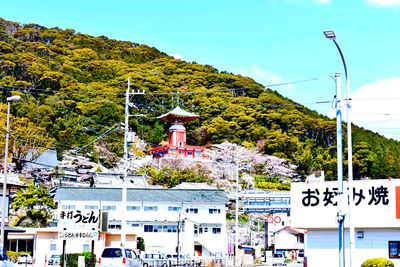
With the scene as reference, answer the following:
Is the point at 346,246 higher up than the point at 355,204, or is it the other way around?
the point at 355,204

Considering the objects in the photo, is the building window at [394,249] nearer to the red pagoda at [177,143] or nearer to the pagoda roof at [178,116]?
the red pagoda at [177,143]

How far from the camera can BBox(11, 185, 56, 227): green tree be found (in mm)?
47219

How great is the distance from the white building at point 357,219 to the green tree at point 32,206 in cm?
2863

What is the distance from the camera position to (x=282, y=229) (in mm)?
65062

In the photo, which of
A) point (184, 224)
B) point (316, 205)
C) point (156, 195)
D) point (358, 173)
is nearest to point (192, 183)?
point (156, 195)

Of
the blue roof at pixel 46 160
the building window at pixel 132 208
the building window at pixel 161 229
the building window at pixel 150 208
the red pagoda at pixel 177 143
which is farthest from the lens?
the red pagoda at pixel 177 143

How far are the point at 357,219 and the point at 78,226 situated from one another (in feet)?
41.5

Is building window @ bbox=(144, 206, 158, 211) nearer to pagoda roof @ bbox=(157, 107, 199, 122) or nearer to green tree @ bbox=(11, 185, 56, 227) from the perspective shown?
green tree @ bbox=(11, 185, 56, 227)

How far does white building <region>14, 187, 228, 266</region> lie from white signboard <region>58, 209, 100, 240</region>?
29.4m

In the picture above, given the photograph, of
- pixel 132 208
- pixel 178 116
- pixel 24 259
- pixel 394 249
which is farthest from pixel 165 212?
pixel 178 116

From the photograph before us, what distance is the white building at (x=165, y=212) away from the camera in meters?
50.1

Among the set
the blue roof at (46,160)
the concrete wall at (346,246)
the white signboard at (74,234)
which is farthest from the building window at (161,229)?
the white signboard at (74,234)

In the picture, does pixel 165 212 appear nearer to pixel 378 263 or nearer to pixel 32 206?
pixel 32 206

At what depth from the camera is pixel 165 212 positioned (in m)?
52.6
